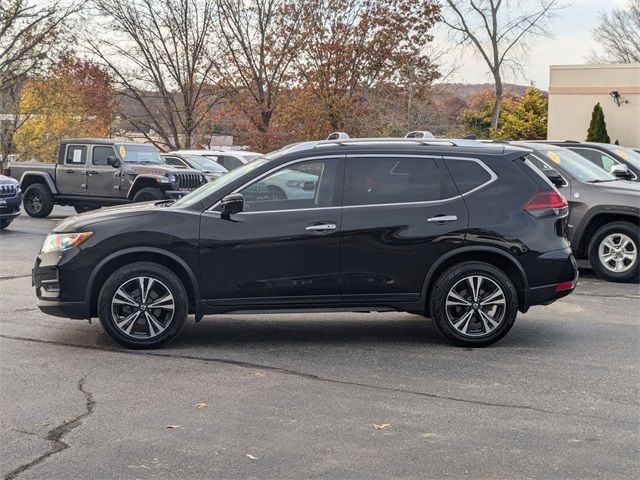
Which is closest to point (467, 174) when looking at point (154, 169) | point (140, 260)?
point (140, 260)

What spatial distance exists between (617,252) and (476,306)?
4743 mm

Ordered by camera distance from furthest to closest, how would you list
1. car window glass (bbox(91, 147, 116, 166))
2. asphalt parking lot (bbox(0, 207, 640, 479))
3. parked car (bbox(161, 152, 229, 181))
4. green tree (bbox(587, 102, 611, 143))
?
1. green tree (bbox(587, 102, 611, 143))
2. parked car (bbox(161, 152, 229, 181))
3. car window glass (bbox(91, 147, 116, 166))
4. asphalt parking lot (bbox(0, 207, 640, 479))

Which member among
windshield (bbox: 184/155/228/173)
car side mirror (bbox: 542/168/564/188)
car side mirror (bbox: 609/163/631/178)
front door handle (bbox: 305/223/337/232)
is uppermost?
windshield (bbox: 184/155/228/173)

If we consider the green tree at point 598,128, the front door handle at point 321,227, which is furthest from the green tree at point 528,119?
the front door handle at point 321,227

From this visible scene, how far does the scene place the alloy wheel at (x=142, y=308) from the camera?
283 inches

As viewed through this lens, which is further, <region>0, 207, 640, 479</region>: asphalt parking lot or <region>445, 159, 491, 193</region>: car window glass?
<region>445, 159, 491, 193</region>: car window glass

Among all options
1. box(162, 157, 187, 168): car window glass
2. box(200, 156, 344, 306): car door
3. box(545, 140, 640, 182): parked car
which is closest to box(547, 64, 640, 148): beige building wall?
box(162, 157, 187, 168): car window glass

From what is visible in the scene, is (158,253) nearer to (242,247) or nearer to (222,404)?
(242,247)

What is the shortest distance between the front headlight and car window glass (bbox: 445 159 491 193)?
315cm

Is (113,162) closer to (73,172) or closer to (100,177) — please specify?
(100,177)

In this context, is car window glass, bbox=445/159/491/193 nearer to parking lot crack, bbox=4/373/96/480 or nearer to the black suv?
the black suv

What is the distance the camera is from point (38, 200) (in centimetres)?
2128

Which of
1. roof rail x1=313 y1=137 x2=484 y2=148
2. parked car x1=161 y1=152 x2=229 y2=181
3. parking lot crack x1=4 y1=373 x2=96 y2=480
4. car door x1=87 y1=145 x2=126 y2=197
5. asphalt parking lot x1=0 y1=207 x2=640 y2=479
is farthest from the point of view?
parked car x1=161 y1=152 x2=229 y2=181

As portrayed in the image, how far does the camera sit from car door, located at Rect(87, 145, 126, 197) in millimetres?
19938
